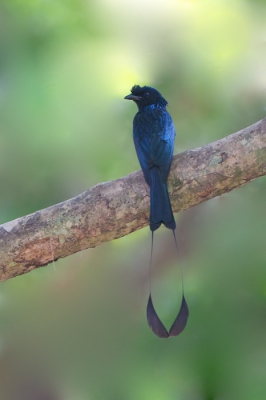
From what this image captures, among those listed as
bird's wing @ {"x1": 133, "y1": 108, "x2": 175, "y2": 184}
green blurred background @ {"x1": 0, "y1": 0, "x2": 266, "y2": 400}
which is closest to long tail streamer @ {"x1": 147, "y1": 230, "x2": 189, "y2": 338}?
bird's wing @ {"x1": 133, "y1": 108, "x2": 175, "y2": 184}

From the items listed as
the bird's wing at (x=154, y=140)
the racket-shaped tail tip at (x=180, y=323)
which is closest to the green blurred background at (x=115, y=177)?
the bird's wing at (x=154, y=140)

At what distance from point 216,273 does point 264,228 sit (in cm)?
43

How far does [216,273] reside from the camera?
123 inches

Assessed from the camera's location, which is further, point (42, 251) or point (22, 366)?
point (22, 366)

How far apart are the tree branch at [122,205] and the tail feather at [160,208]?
0.22 ft

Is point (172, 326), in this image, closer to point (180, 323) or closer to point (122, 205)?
point (180, 323)

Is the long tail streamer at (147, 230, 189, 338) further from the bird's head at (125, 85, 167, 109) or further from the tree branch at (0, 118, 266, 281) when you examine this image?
the bird's head at (125, 85, 167, 109)

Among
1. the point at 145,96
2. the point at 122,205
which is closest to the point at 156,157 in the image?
the point at 122,205

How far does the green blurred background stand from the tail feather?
111 cm

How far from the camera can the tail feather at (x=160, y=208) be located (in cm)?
194

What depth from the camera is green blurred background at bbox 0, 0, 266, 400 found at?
306cm

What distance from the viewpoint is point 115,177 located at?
3.35 meters

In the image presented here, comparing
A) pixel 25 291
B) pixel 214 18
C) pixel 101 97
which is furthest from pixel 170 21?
pixel 25 291

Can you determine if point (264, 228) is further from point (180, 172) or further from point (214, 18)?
point (214, 18)
